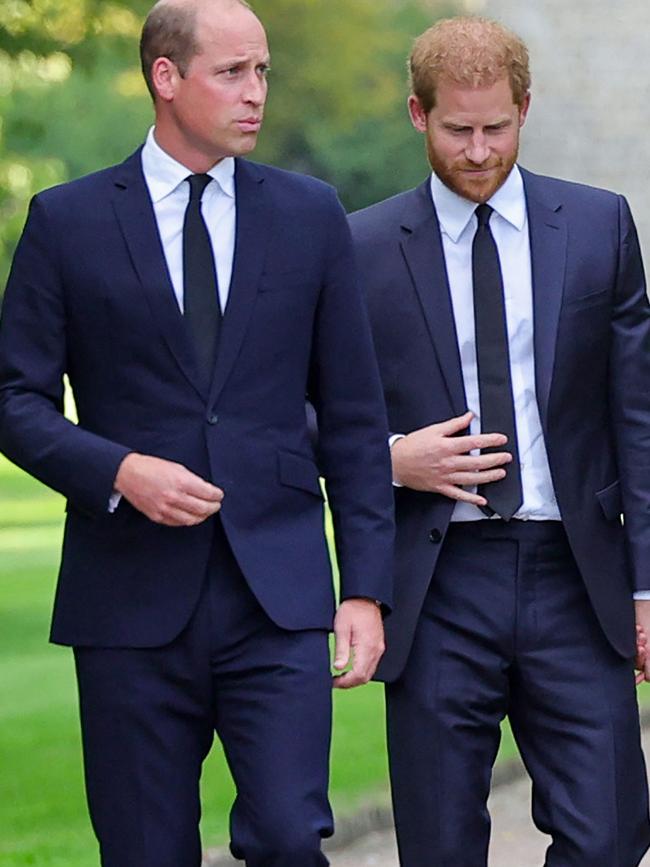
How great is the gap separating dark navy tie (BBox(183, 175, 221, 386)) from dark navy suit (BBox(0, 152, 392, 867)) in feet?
0.11

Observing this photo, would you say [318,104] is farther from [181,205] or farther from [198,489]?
[198,489]

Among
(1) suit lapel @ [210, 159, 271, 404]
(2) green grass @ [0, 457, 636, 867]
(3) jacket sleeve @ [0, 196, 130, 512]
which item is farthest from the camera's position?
(2) green grass @ [0, 457, 636, 867]

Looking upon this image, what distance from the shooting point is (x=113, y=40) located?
13.7m

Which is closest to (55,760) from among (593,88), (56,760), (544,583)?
(56,760)

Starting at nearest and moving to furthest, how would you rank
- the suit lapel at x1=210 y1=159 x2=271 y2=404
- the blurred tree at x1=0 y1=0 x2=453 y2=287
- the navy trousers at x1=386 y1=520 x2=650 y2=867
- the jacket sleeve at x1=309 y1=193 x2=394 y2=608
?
the suit lapel at x1=210 y1=159 x2=271 y2=404 → the jacket sleeve at x1=309 y1=193 x2=394 y2=608 → the navy trousers at x1=386 y1=520 x2=650 y2=867 → the blurred tree at x1=0 y1=0 x2=453 y2=287

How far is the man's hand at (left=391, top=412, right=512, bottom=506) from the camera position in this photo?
4832 millimetres

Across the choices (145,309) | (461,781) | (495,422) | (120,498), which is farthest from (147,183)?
(461,781)

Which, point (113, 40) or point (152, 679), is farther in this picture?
point (113, 40)

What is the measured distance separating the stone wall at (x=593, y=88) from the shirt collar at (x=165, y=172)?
16741 millimetres

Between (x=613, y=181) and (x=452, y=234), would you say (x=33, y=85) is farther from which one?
(x=452, y=234)

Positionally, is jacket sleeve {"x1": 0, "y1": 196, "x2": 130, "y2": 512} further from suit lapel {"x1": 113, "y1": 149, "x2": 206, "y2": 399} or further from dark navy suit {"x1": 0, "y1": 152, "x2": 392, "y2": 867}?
suit lapel {"x1": 113, "y1": 149, "x2": 206, "y2": 399}

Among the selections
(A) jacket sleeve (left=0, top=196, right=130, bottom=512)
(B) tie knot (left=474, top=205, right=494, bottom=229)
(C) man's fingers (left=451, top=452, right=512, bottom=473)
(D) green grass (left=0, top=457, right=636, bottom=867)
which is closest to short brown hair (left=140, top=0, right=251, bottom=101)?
(A) jacket sleeve (left=0, top=196, right=130, bottom=512)

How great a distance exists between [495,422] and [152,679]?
1003mm

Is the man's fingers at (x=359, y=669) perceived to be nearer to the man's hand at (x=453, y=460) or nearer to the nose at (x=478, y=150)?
the man's hand at (x=453, y=460)
